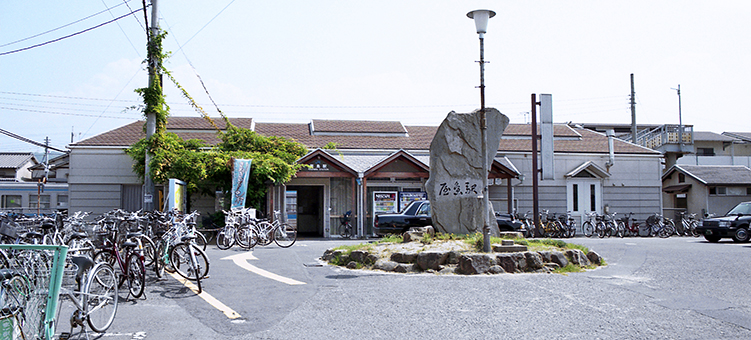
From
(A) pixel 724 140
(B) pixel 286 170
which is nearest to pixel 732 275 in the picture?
(B) pixel 286 170

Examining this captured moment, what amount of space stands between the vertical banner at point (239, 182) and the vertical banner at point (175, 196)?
5.34 ft

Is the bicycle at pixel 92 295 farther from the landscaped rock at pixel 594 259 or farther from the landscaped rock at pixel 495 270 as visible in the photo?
the landscaped rock at pixel 594 259

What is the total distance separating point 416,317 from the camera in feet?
19.4

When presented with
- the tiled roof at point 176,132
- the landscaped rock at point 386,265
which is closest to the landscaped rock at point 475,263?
the landscaped rock at point 386,265

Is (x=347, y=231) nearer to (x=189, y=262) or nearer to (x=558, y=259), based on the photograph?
(x=558, y=259)

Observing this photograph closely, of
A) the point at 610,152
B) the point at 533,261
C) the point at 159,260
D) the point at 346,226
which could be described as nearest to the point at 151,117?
the point at 346,226

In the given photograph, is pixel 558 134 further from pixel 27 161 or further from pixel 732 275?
pixel 27 161

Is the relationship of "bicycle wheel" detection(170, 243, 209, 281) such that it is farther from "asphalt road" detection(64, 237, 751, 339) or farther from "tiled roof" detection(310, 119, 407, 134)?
"tiled roof" detection(310, 119, 407, 134)

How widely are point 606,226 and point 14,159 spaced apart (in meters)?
43.7

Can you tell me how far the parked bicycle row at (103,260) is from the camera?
4.20 meters

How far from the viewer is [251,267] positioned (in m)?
10.4

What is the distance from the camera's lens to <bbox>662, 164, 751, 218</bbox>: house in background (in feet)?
91.6

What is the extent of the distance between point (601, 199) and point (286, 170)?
1466 centimetres

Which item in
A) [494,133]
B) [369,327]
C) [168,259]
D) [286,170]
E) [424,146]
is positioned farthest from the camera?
[424,146]
